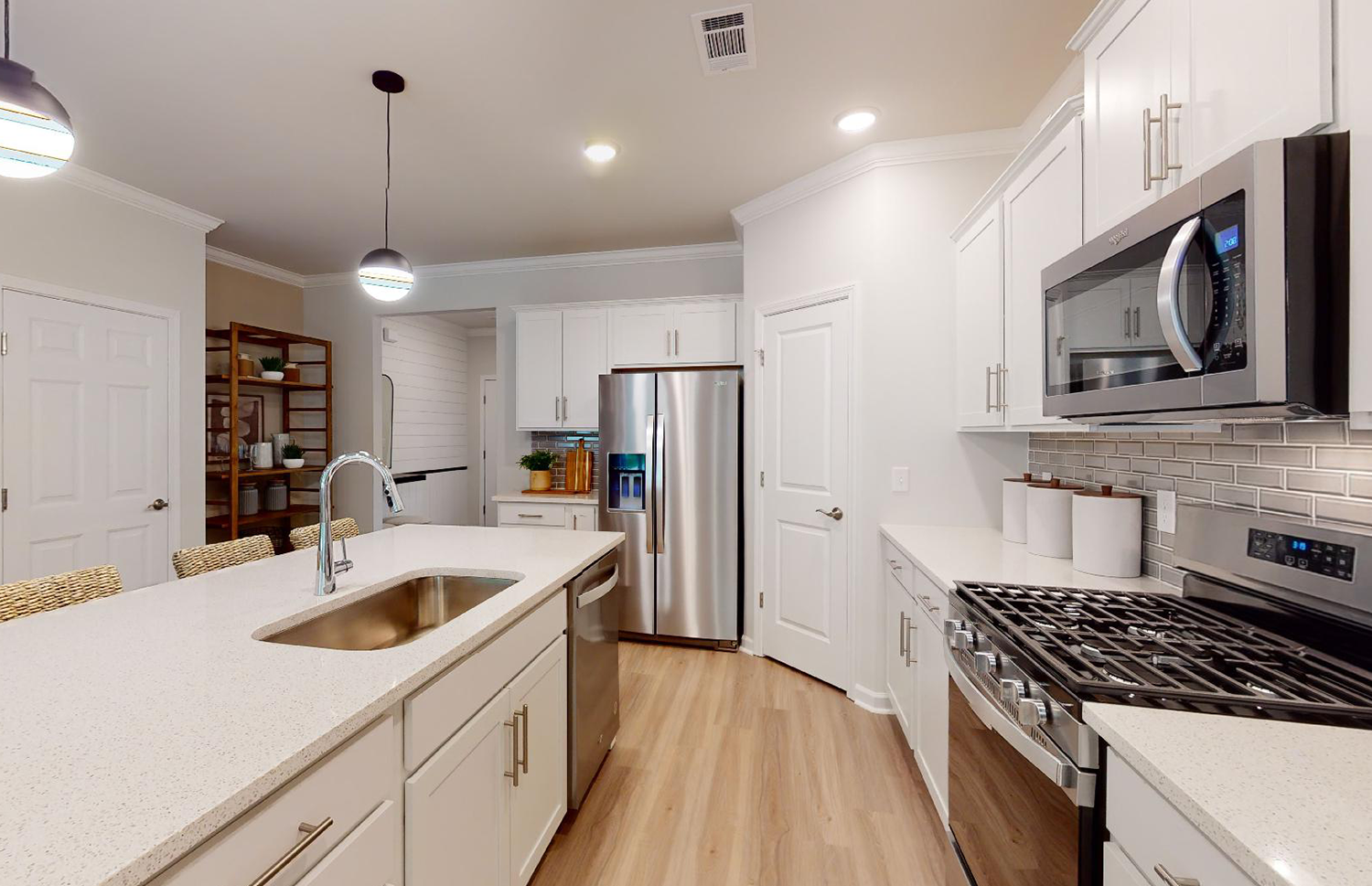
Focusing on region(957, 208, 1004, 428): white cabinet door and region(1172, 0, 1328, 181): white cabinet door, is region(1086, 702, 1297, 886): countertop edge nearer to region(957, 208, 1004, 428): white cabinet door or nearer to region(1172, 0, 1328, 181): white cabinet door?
region(1172, 0, 1328, 181): white cabinet door

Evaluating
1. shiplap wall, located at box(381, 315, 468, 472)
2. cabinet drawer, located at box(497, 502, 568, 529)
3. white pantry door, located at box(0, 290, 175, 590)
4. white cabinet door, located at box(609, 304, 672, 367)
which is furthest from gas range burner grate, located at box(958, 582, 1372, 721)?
shiplap wall, located at box(381, 315, 468, 472)

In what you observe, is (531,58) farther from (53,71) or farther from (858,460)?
(858,460)

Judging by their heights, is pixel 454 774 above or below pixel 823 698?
above

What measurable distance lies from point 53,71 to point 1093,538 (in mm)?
4062

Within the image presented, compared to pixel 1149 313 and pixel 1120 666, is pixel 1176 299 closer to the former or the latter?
pixel 1149 313

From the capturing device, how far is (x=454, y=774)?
1.23 meters

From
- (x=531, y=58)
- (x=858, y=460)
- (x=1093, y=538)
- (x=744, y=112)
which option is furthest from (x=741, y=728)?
(x=531, y=58)

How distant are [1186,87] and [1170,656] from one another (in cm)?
112

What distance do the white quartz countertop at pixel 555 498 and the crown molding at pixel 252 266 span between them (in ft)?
8.77

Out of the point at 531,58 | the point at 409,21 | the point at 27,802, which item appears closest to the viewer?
the point at 27,802

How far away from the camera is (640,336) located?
4070mm

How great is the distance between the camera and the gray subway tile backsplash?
1157mm

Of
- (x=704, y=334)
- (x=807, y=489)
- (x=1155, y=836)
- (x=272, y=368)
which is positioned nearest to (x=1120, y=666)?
(x=1155, y=836)

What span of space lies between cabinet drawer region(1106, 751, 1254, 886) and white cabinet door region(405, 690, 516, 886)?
1172 millimetres
